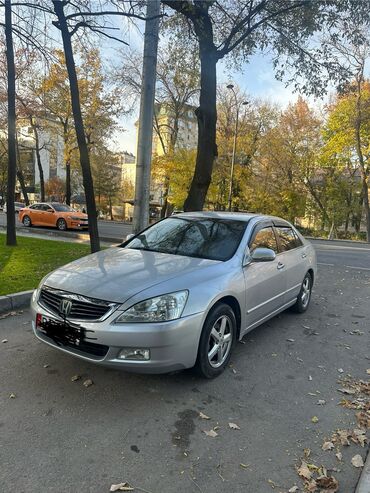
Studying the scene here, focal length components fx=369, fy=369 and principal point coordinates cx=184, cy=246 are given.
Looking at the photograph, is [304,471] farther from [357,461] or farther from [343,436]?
[343,436]

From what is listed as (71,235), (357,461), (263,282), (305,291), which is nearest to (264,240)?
(263,282)

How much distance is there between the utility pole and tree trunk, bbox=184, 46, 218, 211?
3.39m

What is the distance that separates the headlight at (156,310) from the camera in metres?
3.04

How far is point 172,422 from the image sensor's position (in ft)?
9.60

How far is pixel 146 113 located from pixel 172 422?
6280 millimetres

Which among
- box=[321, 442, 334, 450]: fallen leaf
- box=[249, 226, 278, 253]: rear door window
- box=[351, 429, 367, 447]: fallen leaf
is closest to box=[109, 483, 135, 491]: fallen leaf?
box=[321, 442, 334, 450]: fallen leaf

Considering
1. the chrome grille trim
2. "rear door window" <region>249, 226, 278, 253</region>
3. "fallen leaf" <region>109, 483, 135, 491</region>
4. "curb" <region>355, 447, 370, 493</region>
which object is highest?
"rear door window" <region>249, 226, 278, 253</region>

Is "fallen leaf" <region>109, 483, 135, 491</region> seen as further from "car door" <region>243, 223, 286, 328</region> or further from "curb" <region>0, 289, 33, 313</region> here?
"curb" <region>0, 289, 33, 313</region>

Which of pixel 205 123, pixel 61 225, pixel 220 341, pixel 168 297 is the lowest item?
pixel 61 225

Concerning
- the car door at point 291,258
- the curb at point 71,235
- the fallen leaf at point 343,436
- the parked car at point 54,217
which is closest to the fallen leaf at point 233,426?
the fallen leaf at point 343,436

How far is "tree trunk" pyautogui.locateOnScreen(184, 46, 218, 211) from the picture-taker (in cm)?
1066

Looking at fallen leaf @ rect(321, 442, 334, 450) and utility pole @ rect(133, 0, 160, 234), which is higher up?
utility pole @ rect(133, 0, 160, 234)

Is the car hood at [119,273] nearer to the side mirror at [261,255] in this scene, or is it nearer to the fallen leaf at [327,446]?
the side mirror at [261,255]

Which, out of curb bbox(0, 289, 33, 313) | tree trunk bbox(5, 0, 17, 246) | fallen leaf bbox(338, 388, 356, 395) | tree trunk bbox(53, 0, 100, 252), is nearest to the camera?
fallen leaf bbox(338, 388, 356, 395)
